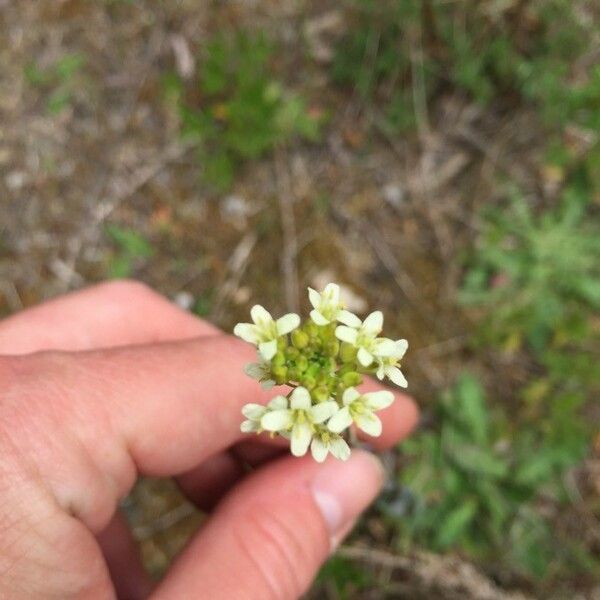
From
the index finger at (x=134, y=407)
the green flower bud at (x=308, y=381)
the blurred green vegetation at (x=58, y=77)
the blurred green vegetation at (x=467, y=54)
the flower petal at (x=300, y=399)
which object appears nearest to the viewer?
the flower petal at (x=300, y=399)

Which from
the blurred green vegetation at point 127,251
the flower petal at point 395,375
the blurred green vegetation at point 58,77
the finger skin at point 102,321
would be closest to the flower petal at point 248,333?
the flower petal at point 395,375

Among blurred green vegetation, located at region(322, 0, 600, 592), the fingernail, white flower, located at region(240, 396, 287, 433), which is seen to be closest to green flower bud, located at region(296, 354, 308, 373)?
white flower, located at region(240, 396, 287, 433)

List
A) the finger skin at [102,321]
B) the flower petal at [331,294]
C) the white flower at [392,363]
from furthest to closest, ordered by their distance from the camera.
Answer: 1. the finger skin at [102,321]
2. the flower petal at [331,294]
3. the white flower at [392,363]

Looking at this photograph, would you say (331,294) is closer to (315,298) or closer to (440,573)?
(315,298)

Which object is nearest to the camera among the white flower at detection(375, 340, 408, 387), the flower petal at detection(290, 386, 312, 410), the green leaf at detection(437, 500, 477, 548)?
the flower petal at detection(290, 386, 312, 410)

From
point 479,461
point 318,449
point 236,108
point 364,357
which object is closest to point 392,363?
point 364,357

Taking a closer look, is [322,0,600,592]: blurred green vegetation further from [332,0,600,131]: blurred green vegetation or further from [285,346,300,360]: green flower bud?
[285,346,300,360]: green flower bud

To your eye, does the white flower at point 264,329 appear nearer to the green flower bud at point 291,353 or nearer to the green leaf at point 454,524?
the green flower bud at point 291,353
